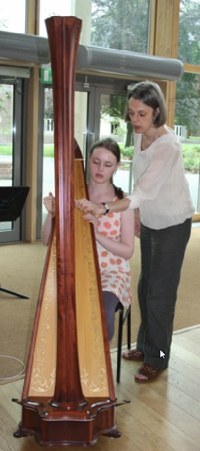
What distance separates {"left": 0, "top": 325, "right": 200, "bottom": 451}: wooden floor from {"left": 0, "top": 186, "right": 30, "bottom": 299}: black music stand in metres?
1.37

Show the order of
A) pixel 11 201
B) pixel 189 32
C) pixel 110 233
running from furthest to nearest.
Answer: pixel 189 32, pixel 11 201, pixel 110 233

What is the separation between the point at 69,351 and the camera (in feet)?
5.34

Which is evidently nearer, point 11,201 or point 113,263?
point 113,263

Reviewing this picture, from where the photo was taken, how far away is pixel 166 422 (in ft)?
7.29

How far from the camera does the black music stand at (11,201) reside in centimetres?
365

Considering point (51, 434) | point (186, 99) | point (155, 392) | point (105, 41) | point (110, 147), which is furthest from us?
point (186, 99)

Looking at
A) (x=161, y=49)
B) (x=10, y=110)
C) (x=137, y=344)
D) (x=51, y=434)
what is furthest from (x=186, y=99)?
(x=51, y=434)

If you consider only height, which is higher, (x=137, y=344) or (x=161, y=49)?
(x=161, y=49)

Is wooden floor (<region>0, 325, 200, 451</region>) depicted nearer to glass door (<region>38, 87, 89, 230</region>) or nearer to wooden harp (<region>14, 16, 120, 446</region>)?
wooden harp (<region>14, 16, 120, 446</region>)

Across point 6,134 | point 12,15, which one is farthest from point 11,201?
point 12,15

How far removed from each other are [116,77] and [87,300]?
4786 millimetres

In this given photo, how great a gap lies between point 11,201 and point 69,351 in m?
2.20

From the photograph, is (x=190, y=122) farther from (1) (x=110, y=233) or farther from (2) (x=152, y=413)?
(2) (x=152, y=413)

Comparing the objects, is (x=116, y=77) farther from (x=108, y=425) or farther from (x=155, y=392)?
(x=108, y=425)
